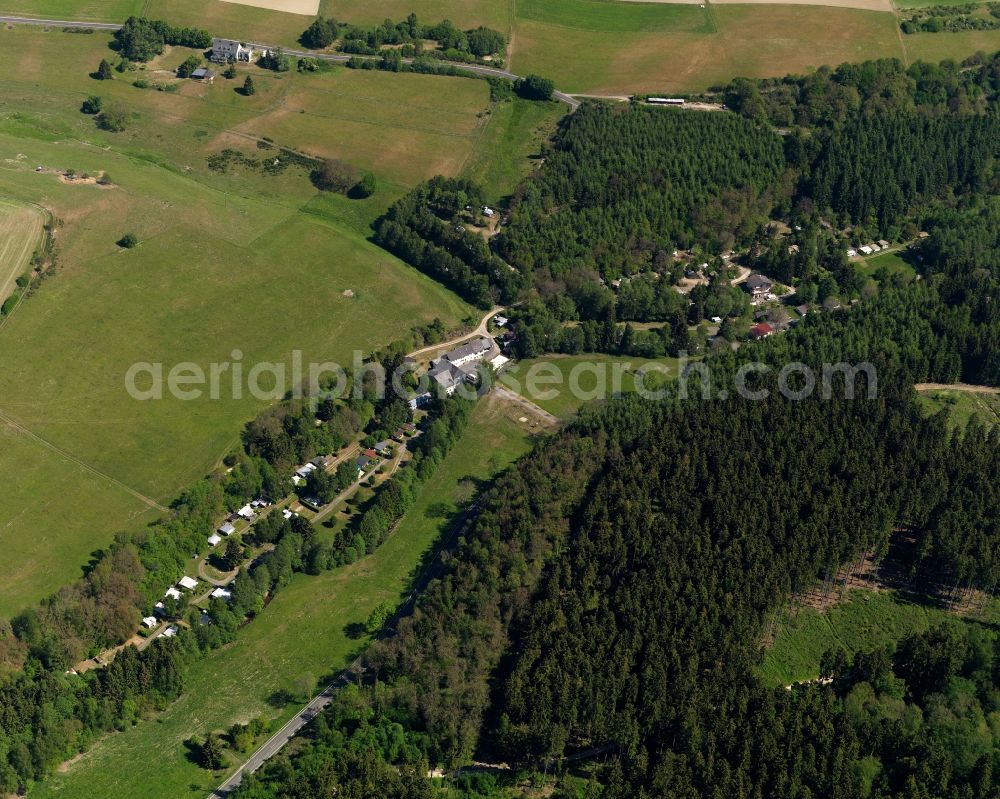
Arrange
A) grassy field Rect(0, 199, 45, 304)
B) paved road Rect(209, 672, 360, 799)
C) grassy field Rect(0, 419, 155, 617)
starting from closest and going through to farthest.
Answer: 1. paved road Rect(209, 672, 360, 799)
2. grassy field Rect(0, 419, 155, 617)
3. grassy field Rect(0, 199, 45, 304)

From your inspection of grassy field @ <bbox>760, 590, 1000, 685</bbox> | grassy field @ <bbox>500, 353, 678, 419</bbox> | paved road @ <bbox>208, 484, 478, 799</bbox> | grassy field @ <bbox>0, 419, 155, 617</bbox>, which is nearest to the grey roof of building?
grassy field @ <bbox>500, 353, 678, 419</bbox>

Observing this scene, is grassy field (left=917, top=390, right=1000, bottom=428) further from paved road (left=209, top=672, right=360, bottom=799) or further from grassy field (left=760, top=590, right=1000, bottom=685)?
paved road (left=209, top=672, right=360, bottom=799)

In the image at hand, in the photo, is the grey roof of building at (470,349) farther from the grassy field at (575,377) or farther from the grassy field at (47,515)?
the grassy field at (47,515)

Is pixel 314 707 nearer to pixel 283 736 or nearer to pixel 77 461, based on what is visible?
pixel 283 736

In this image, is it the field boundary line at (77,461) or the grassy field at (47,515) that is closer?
the grassy field at (47,515)

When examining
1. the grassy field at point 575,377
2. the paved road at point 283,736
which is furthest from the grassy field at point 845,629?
the grassy field at point 575,377

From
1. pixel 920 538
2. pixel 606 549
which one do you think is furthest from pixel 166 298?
pixel 920 538

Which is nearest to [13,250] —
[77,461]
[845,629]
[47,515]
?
[77,461]
